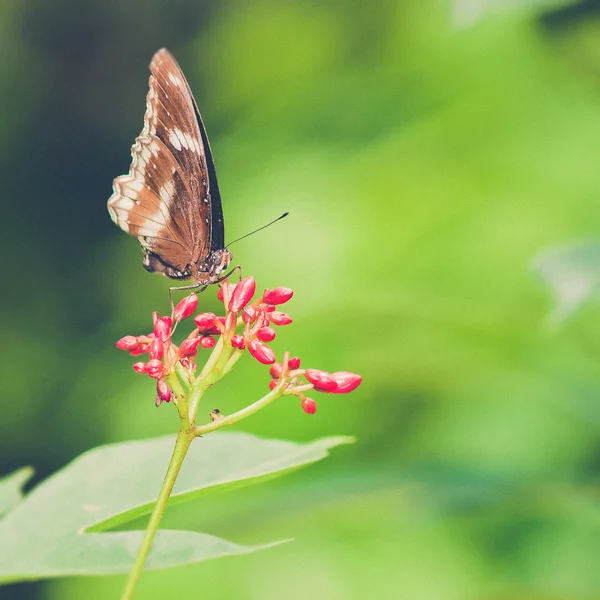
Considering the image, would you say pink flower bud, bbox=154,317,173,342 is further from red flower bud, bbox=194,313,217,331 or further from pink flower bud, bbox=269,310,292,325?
pink flower bud, bbox=269,310,292,325

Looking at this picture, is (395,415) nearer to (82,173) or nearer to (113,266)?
(113,266)

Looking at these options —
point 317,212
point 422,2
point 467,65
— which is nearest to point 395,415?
point 317,212

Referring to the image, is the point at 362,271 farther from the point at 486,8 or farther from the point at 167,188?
the point at 486,8

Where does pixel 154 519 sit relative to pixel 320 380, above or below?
below

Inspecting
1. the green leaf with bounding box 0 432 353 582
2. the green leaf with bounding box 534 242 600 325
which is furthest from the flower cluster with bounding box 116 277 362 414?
the green leaf with bounding box 534 242 600 325

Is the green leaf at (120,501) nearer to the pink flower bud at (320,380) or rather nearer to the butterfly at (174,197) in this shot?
the pink flower bud at (320,380)

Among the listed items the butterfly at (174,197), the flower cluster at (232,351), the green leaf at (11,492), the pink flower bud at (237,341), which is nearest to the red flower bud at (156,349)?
the flower cluster at (232,351)

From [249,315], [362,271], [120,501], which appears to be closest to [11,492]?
[120,501]
